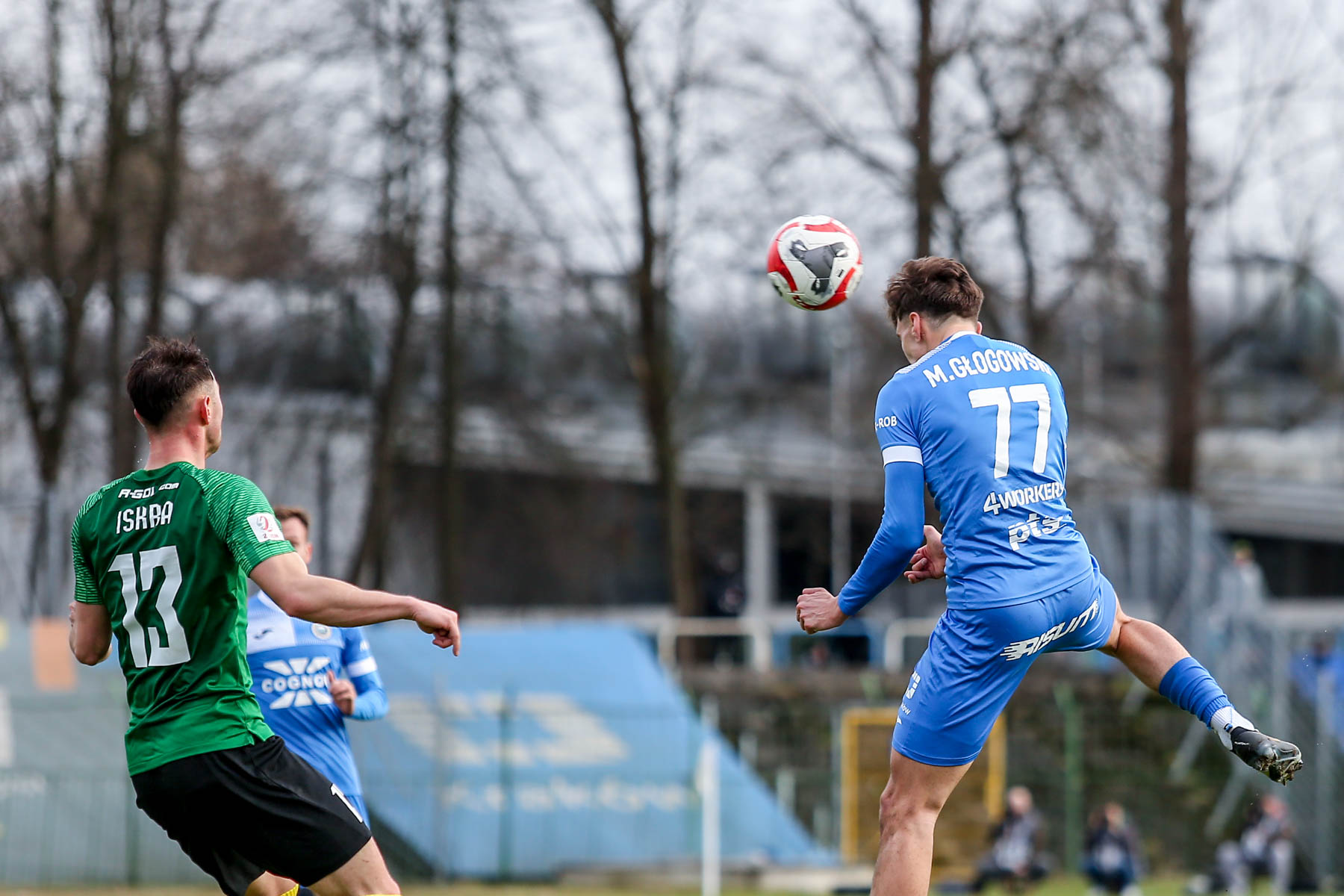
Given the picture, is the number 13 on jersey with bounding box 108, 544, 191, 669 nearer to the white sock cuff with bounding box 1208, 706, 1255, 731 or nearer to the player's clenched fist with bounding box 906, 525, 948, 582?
the player's clenched fist with bounding box 906, 525, 948, 582

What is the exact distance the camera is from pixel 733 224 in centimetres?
2133

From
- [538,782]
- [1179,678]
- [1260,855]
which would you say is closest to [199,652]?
[1179,678]

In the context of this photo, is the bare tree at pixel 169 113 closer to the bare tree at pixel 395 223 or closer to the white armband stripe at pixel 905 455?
the bare tree at pixel 395 223

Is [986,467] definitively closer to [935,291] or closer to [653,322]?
[935,291]

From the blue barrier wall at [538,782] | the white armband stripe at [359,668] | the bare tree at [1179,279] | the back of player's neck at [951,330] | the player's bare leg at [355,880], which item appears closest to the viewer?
the player's bare leg at [355,880]

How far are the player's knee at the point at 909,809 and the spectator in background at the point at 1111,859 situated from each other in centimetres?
1102

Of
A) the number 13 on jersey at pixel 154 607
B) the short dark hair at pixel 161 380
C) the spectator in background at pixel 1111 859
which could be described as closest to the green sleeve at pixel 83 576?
the number 13 on jersey at pixel 154 607

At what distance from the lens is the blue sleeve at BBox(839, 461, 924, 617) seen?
5273 millimetres

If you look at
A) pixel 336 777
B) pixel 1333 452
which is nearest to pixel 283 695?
pixel 336 777

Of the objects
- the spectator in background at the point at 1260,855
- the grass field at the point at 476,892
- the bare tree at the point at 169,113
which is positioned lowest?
the grass field at the point at 476,892

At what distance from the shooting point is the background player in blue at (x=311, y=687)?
7.00 m

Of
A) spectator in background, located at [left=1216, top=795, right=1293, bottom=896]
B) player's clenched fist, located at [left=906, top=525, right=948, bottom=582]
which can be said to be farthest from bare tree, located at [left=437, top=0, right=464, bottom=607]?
player's clenched fist, located at [left=906, top=525, right=948, bottom=582]

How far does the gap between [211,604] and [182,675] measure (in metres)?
0.22

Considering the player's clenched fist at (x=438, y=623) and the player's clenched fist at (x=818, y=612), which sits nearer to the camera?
the player's clenched fist at (x=438, y=623)
